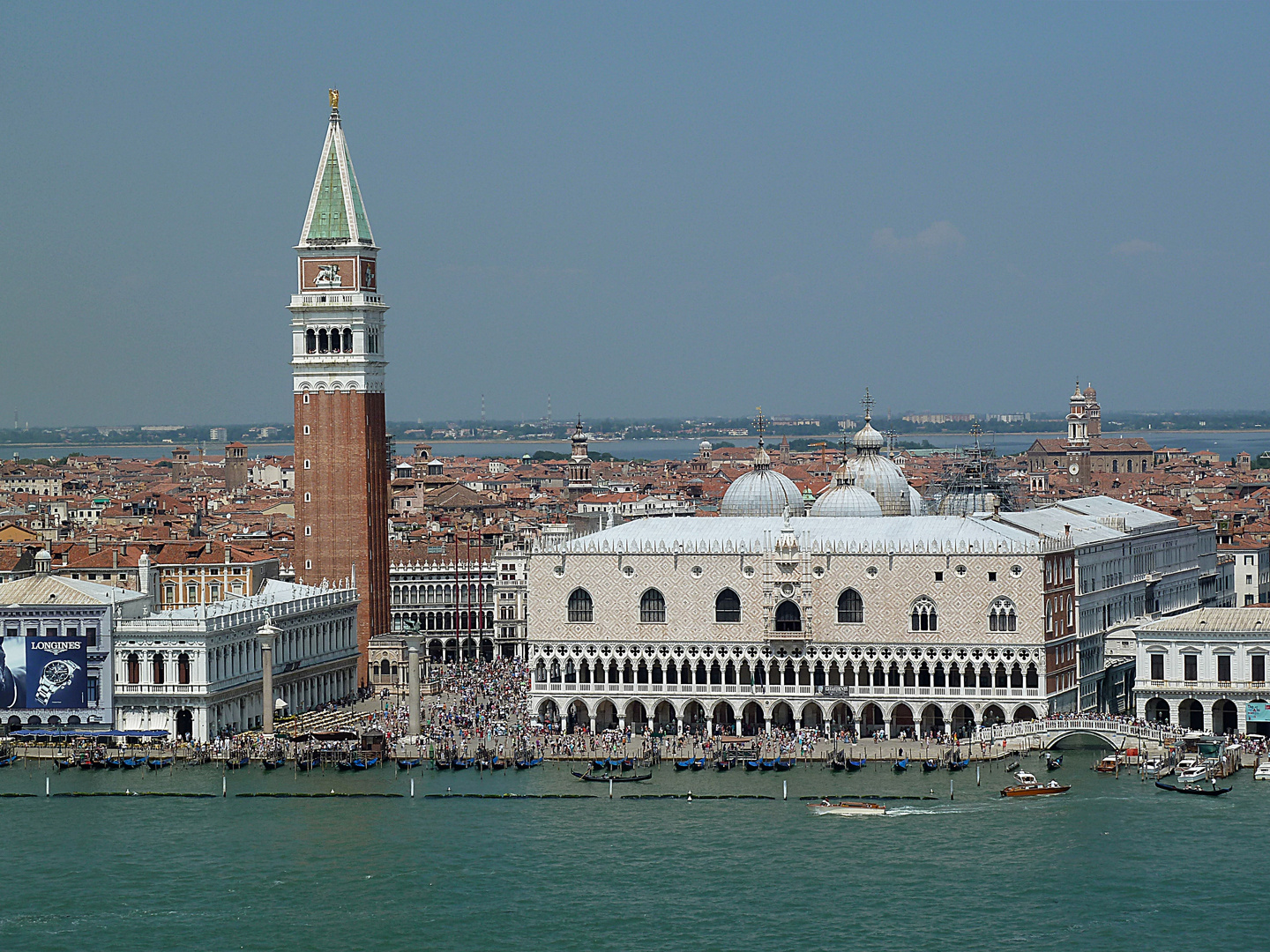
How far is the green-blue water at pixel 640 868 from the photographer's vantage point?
1768 inches

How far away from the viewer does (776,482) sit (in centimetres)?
7144

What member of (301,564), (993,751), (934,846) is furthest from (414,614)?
(934,846)

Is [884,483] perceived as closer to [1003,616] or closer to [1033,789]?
[1003,616]

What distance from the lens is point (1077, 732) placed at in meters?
59.8

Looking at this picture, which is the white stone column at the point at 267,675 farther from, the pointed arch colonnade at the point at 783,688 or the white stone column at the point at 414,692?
the pointed arch colonnade at the point at 783,688

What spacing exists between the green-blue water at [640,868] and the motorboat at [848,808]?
42 centimetres

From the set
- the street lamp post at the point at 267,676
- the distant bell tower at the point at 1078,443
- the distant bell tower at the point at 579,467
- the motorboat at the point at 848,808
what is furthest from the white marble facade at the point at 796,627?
the distant bell tower at the point at 1078,443

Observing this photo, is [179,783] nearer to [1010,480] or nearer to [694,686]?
[694,686]

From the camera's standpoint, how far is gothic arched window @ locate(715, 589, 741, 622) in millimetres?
62656

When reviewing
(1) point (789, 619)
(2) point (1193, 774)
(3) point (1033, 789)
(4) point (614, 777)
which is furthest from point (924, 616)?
(4) point (614, 777)

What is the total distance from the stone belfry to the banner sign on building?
12.4 metres

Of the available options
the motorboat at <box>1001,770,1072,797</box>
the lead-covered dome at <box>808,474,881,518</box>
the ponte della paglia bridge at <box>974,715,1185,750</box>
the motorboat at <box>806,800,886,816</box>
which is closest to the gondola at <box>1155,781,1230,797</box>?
the motorboat at <box>1001,770,1072,797</box>

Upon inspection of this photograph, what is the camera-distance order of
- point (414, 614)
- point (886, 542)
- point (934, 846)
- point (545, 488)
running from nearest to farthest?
point (934, 846) → point (886, 542) → point (414, 614) → point (545, 488)

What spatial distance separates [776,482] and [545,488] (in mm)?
84740
